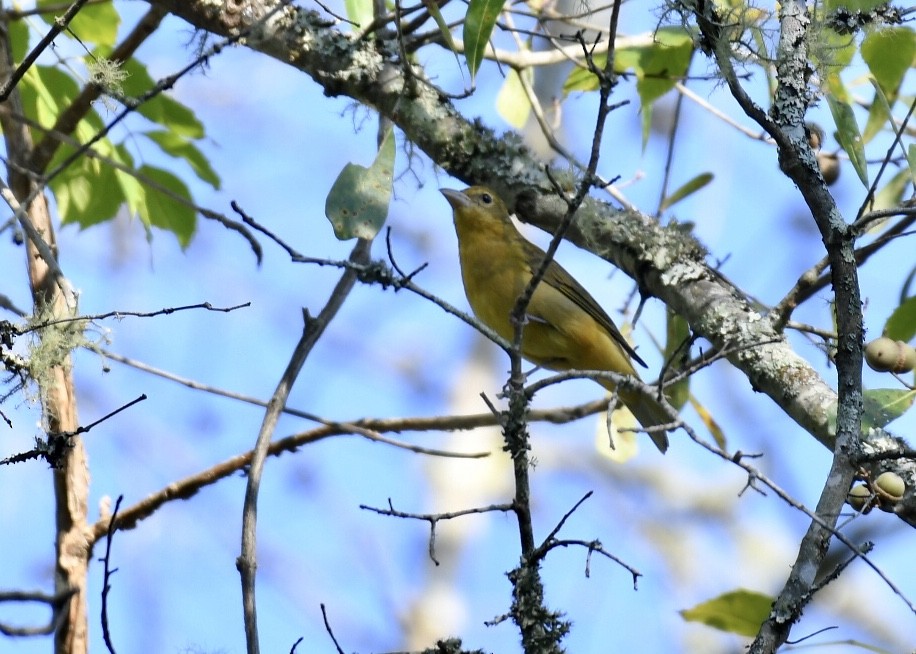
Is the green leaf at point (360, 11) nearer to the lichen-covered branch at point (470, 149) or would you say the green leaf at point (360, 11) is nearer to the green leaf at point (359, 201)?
the lichen-covered branch at point (470, 149)

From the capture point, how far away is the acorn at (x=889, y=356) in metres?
3.40

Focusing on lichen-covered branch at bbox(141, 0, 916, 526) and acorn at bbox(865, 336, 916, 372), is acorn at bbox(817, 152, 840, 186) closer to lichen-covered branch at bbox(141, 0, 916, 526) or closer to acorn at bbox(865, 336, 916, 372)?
lichen-covered branch at bbox(141, 0, 916, 526)

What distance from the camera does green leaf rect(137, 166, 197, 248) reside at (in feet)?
15.1

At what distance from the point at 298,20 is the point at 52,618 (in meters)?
3.01

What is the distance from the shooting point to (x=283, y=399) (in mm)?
3734

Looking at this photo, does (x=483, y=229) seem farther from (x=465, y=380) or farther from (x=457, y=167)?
(x=465, y=380)

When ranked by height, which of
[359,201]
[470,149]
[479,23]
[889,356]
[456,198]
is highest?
[456,198]

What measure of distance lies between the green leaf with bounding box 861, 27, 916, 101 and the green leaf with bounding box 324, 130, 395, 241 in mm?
1654

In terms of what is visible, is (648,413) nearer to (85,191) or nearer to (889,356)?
(889,356)

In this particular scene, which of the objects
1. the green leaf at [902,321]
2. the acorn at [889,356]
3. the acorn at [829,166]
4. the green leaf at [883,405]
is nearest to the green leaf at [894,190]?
the acorn at [829,166]

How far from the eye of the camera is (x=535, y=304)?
18.7ft

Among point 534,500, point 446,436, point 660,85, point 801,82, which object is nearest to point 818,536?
point 801,82

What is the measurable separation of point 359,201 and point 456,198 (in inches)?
120

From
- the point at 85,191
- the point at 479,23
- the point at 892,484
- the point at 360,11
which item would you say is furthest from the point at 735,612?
the point at 85,191
